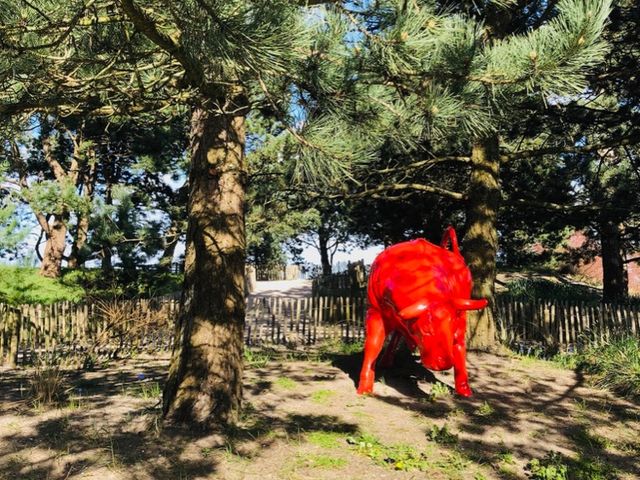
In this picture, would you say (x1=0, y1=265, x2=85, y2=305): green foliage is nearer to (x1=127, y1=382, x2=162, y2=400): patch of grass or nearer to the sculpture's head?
(x1=127, y1=382, x2=162, y2=400): patch of grass

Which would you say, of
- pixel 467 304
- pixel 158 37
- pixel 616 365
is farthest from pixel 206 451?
pixel 616 365

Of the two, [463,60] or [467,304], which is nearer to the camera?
[463,60]

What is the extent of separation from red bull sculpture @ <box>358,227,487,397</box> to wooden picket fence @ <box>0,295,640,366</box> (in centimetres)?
411

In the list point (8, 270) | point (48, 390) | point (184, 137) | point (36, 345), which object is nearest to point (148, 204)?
point (184, 137)

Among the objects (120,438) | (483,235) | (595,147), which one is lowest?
(120,438)

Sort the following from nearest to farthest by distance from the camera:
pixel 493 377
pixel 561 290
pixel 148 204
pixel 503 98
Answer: pixel 503 98 < pixel 493 377 < pixel 561 290 < pixel 148 204

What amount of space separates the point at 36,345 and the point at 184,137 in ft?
39.1

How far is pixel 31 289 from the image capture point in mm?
14000

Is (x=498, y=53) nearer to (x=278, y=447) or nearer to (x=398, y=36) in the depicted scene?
(x=398, y=36)

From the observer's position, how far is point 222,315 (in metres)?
4.79

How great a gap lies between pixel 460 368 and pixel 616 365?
9.44 ft

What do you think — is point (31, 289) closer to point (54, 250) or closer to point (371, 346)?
point (54, 250)

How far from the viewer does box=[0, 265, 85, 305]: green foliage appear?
43.5 feet

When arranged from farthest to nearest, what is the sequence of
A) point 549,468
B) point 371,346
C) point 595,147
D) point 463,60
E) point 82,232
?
point 82,232 → point 595,147 → point 371,346 → point 549,468 → point 463,60
